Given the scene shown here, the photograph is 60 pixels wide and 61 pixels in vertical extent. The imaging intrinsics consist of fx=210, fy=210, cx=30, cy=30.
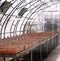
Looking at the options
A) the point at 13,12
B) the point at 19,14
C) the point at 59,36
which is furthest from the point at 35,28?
the point at 13,12

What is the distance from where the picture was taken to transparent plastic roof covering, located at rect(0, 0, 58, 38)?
66.1 ft

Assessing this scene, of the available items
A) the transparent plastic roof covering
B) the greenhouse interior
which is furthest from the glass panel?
the transparent plastic roof covering

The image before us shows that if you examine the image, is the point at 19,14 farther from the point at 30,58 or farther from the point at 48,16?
the point at 30,58

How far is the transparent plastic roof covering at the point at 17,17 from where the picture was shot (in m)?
20.2

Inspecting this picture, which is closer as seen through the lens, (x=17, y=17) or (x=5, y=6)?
(x=5, y=6)

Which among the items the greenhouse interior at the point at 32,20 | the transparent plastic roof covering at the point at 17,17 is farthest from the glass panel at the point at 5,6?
the transparent plastic roof covering at the point at 17,17

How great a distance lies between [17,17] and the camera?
2336 cm

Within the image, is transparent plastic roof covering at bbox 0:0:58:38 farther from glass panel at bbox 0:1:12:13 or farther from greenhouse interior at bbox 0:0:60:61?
glass panel at bbox 0:1:12:13

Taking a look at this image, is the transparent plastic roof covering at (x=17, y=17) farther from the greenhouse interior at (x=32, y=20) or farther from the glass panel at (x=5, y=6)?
the glass panel at (x=5, y=6)

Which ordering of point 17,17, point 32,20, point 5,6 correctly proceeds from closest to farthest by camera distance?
point 5,6
point 17,17
point 32,20

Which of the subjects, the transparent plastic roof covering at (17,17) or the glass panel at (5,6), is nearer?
the glass panel at (5,6)

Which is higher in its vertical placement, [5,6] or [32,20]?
[5,6]

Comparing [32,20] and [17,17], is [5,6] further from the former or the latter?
[32,20]

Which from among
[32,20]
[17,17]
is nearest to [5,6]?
[17,17]
